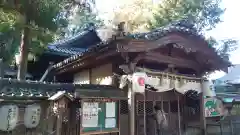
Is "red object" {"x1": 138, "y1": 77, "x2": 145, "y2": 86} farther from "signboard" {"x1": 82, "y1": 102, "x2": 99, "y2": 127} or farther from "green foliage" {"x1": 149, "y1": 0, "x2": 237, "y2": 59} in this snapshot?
"green foliage" {"x1": 149, "y1": 0, "x2": 237, "y2": 59}

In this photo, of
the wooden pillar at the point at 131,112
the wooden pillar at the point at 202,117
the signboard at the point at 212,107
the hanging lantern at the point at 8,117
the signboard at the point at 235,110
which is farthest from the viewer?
the signboard at the point at 235,110

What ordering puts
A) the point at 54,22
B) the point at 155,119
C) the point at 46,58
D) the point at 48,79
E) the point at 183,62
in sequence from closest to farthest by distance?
the point at 54,22, the point at 155,119, the point at 183,62, the point at 48,79, the point at 46,58

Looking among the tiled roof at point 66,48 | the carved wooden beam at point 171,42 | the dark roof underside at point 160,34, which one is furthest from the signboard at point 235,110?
the tiled roof at point 66,48

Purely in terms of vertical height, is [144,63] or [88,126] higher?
[144,63]

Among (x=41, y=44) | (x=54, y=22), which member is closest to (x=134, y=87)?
(x=54, y=22)

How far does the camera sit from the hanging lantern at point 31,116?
6.54m

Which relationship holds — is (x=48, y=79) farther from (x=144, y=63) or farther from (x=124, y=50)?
(x=124, y=50)

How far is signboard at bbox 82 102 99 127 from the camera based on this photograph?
7.50 m

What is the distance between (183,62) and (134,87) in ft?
14.3

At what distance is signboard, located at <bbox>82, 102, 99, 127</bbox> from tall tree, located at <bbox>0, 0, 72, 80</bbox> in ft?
12.4

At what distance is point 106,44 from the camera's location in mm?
8508

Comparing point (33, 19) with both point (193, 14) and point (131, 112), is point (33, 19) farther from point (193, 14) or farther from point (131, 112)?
point (193, 14)

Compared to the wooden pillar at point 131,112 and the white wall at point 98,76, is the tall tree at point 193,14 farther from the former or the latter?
the wooden pillar at point 131,112

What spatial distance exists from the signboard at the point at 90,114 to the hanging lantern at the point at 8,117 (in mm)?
2089
